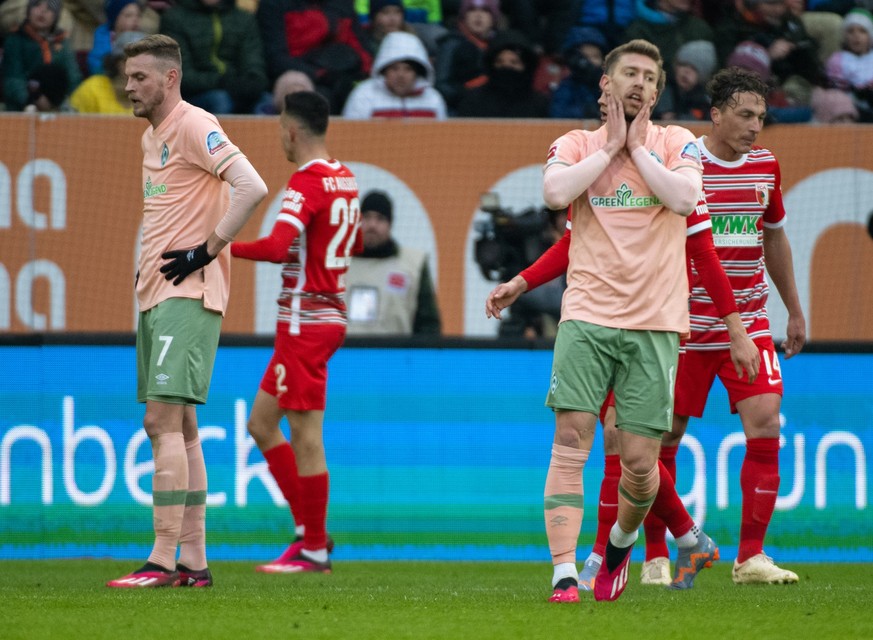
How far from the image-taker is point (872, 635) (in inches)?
189

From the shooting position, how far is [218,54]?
11.3 meters

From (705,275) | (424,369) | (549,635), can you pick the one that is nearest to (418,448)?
(424,369)

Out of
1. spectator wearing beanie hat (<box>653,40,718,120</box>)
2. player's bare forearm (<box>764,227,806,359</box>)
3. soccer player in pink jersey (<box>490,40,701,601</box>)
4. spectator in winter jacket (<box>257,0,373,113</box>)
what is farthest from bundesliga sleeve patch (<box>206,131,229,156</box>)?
spectator wearing beanie hat (<box>653,40,718,120</box>)

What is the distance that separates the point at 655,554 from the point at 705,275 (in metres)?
1.83

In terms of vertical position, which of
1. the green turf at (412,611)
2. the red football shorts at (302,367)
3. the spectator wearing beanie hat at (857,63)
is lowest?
the green turf at (412,611)

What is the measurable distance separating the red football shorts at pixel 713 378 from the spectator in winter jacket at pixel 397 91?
4.38 m

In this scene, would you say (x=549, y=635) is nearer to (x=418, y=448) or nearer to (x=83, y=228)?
(x=418, y=448)

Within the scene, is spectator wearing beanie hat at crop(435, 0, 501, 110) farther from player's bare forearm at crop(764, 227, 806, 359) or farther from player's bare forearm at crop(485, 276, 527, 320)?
player's bare forearm at crop(485, 276, 527, 320)

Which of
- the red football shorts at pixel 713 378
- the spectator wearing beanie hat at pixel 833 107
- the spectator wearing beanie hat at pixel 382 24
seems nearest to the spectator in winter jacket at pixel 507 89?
the spectator wearing beanie hat at pixel 382 24

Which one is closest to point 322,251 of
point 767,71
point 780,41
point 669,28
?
point 669,28

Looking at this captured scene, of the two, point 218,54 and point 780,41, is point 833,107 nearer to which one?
point 780,41

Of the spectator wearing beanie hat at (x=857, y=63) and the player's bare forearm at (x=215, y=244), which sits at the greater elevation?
the spectator wearing beanie hat at (x=857, y=63)

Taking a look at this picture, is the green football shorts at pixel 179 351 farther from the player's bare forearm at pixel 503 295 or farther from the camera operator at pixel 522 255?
the camera operator at pixel 522 255

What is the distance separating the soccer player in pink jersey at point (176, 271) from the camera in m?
6.17
